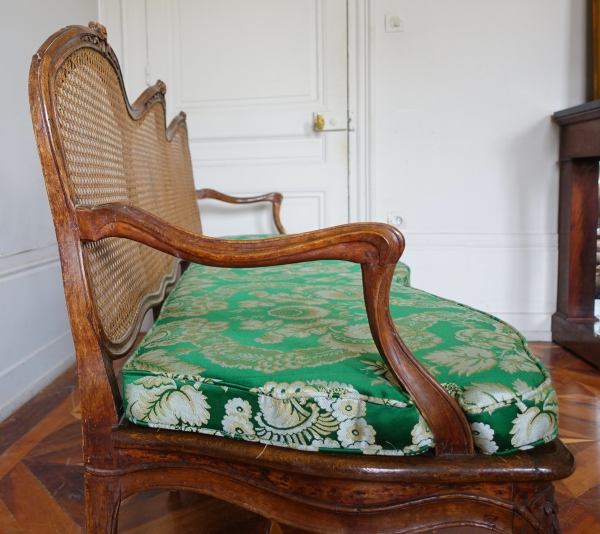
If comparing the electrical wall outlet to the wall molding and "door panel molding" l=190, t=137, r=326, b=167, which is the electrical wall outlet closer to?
the wall molding

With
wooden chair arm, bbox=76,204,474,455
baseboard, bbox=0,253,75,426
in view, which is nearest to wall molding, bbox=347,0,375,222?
baseboard, bbox=0,253,75,426

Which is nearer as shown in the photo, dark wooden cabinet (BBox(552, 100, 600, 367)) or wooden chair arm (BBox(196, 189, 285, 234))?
dark wooden cabinet (BBox(552, 100, 600, 367))

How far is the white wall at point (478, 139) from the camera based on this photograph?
2312 millimetres

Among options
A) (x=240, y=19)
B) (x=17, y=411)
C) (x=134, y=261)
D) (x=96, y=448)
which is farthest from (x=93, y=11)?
(x=96, y=448)

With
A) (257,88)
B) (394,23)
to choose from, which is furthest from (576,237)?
(257,88)

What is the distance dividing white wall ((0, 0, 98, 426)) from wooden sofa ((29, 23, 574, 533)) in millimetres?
1109

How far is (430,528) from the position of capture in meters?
0.69

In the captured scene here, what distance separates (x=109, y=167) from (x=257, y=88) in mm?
1656

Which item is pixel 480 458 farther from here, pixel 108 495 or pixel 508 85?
pixel 508 85

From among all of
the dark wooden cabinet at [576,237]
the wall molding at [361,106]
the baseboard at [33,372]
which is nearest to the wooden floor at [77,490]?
the baseboard at [33,372]

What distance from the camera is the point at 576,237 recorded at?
228 cm

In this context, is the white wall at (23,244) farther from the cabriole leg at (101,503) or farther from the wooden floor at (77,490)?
the cabriole leg at (101,503)

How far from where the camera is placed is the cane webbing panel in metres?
0.78

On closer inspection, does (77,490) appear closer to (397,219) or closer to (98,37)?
(98,37)
